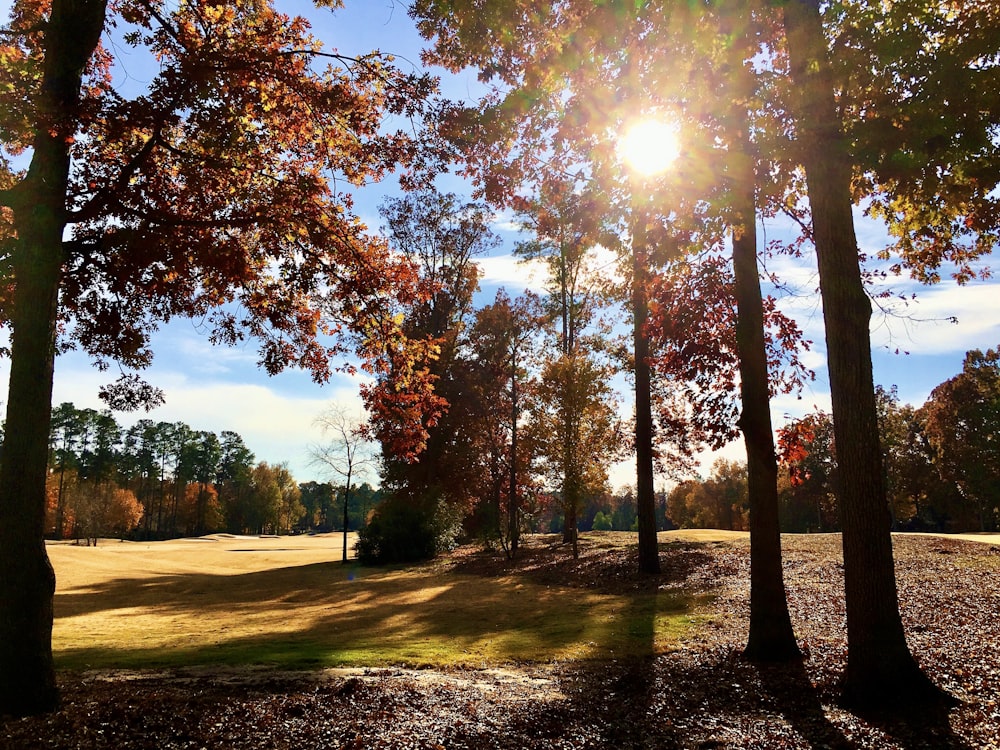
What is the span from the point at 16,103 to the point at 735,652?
11728 mm

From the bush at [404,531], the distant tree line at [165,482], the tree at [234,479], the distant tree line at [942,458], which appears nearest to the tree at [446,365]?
the bush at [404,531]

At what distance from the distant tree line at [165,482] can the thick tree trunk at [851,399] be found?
66794 millimetres

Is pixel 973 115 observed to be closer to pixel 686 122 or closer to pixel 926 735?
pixel 686 122

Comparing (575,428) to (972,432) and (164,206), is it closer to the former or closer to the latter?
(164,206)

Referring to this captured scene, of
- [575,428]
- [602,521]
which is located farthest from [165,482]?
[575,428]

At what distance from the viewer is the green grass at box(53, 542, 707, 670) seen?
10.1 metres

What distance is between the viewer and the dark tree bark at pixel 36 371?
599 cm

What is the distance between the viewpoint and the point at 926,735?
506 cm

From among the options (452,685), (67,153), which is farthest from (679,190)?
(67,153)

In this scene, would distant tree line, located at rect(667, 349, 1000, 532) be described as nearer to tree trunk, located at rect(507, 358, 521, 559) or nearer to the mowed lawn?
tree trunk, located at rect(507, 358, 521, 559)

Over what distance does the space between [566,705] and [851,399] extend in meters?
4.60

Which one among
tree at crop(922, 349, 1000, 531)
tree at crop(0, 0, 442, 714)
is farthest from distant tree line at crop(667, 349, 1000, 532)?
tree at crop(0, 0, 442, 714)

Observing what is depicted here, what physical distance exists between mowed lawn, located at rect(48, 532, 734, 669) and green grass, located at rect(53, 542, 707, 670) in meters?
0.04

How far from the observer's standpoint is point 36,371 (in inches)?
256
